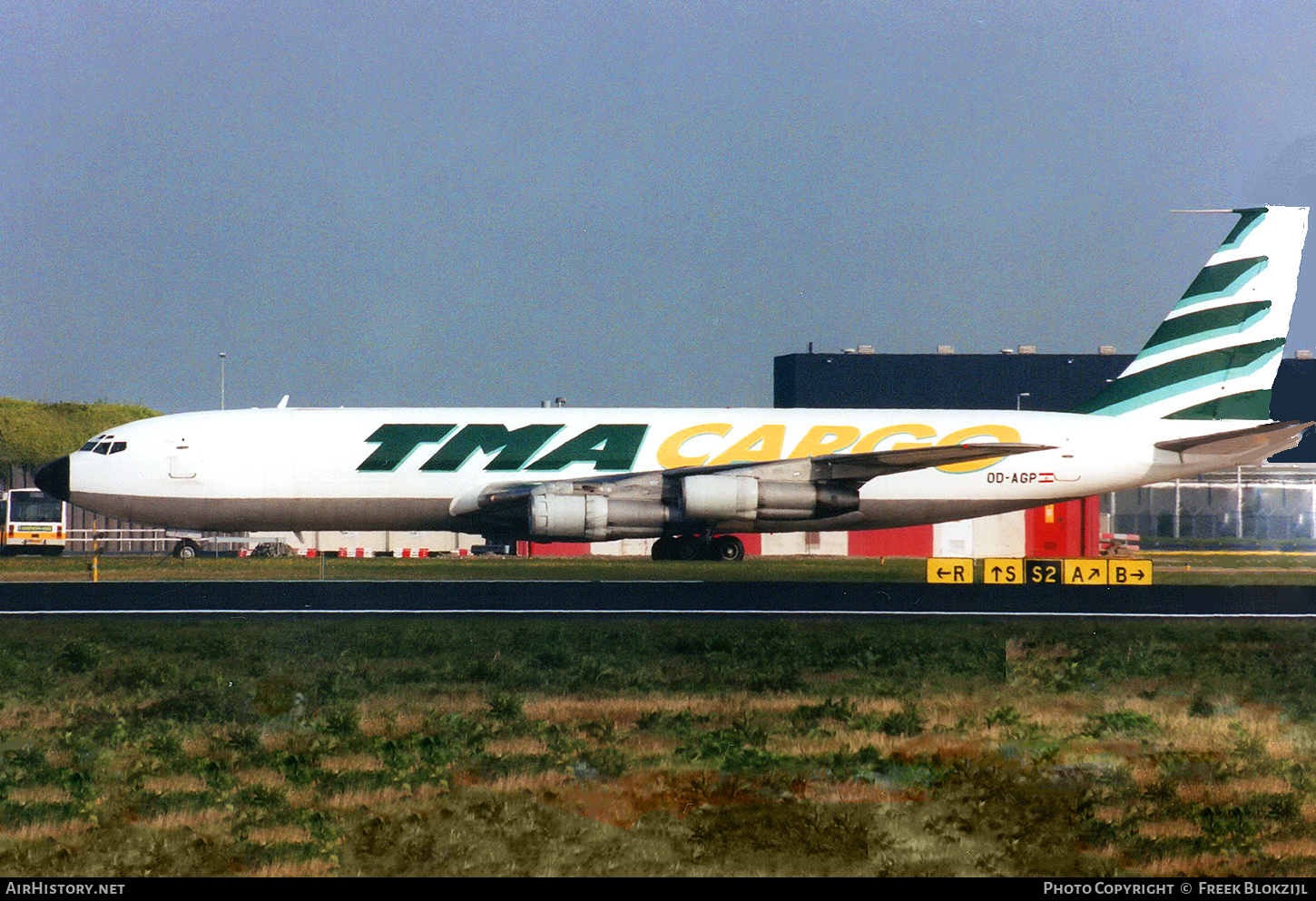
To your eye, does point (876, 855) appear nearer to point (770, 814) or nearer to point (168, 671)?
point (770, 814)

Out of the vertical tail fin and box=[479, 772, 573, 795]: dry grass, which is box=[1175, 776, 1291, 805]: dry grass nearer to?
box=[479, 772, 573, 795]: dry grass

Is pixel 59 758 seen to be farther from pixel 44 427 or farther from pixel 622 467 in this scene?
pixel 44 427

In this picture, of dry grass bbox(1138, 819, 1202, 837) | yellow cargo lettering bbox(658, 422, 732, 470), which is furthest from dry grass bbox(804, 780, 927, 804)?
yellow cargo lettering bbox(658, 422, 732, 470)

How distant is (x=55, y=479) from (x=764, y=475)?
63.4 feet

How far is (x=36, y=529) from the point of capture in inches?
2292

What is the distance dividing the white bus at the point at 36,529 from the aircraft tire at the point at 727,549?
112 feet

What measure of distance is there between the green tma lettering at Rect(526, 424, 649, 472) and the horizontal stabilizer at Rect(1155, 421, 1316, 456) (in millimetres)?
15350

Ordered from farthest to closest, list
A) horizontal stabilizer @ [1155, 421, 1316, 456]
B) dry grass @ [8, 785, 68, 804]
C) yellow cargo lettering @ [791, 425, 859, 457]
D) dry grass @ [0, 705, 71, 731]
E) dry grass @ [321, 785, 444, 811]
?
yellow cargo lettering @ [791, 425, 859, 457], horizontal stabilizer @ [1155, 421, 1316, 456], dry grass @ [0, 705, 71, 731], dry grass @ [8, 785, 68, 804], dry grass @ [321, 785, 444, 811]

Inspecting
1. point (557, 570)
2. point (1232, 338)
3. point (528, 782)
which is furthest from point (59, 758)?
point (1232, 338)

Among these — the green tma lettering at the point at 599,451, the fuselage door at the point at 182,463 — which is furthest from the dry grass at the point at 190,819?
the fuselage door at the point at 182,463

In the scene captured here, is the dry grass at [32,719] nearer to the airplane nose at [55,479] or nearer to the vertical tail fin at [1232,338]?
the airplane nose at [55,479]

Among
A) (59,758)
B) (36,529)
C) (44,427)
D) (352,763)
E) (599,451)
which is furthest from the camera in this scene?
(44,427)

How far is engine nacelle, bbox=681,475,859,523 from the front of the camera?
3488cm

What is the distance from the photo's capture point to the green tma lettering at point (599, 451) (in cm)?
3638
